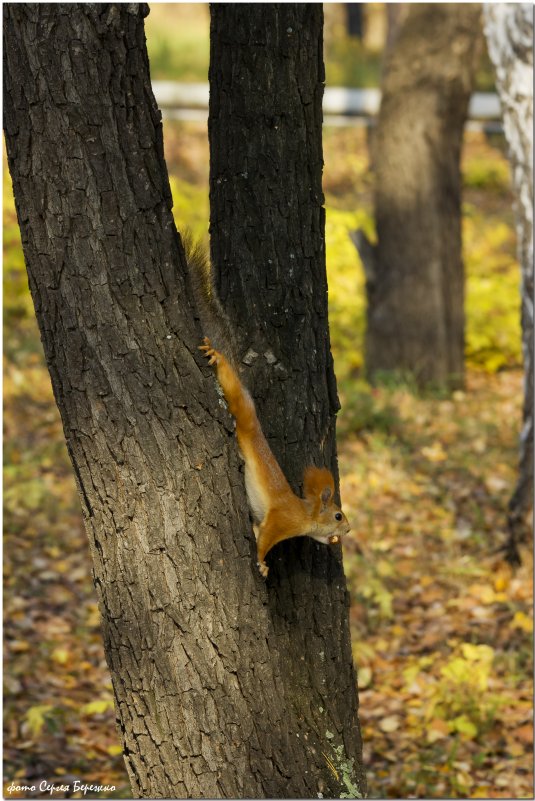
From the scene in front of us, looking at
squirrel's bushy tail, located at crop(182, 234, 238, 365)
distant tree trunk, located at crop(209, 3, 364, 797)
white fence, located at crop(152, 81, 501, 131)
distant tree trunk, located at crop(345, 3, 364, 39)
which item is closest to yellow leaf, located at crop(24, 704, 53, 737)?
distant tree trunk, located at crop(209, 3, 364, 797)

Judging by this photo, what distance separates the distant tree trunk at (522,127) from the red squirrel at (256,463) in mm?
2872

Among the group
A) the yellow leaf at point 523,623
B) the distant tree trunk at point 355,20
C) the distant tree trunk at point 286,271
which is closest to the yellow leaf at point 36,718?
the distant tree trunk at point 286,271

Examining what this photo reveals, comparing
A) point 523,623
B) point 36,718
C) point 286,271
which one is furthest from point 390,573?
point 286,271

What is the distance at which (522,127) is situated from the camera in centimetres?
507

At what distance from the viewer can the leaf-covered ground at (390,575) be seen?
13.9ft

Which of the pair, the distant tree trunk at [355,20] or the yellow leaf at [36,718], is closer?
the yellow leaf at [36,718]

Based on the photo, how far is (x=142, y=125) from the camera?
2379 millimetres

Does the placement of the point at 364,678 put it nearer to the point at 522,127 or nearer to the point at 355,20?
the point at 522,127

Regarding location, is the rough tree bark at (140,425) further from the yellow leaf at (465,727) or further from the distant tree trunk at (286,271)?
the yellow leaf at (465,727)

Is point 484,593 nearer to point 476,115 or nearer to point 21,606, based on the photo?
point 21,606

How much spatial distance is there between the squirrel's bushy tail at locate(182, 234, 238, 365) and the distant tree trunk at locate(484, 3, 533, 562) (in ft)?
9.55

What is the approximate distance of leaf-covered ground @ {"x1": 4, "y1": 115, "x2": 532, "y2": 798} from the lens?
424 cm

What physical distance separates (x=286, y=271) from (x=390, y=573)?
124 inches

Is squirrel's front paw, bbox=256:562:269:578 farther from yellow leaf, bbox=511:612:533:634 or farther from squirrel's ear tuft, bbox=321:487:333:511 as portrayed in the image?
yellow leaf, bbox=511:612:533:634
